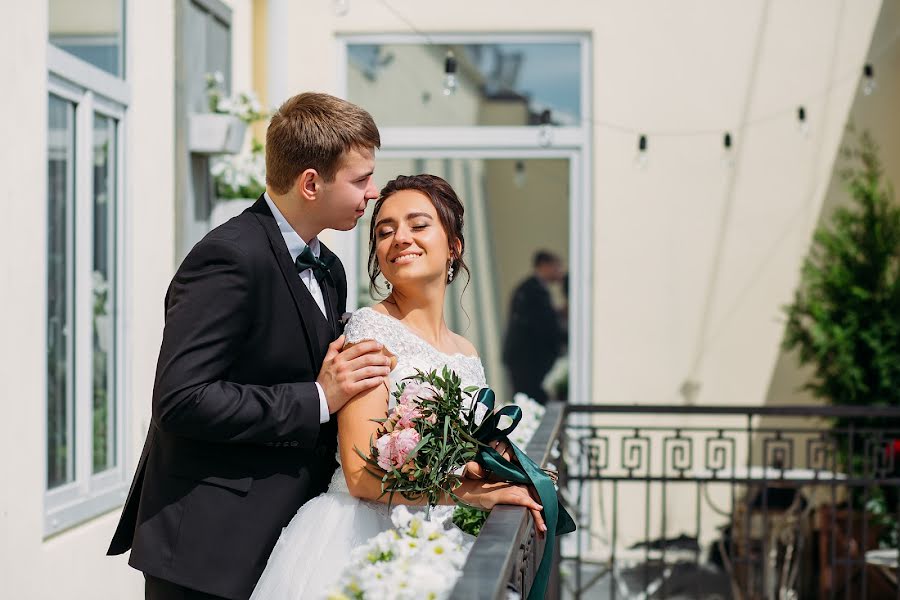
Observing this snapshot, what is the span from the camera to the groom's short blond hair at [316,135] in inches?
89.9

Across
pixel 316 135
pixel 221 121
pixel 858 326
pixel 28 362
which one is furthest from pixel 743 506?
pixel 316 135

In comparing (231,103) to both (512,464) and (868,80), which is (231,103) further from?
(512,464)

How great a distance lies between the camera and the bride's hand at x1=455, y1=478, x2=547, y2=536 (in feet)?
7.61

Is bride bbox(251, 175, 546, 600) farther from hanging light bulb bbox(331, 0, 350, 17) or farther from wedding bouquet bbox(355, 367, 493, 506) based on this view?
hanging light bulb bbox(331, 0, 350, 17)

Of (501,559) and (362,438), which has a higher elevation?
(362,438)

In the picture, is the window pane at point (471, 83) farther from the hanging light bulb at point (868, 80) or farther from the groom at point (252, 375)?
the groom at point (252, 375)

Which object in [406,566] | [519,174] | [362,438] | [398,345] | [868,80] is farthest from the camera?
[519,174]

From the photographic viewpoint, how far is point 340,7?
24.0ft

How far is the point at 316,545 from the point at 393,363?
1.24ft

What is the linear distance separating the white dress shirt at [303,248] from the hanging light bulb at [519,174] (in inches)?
200

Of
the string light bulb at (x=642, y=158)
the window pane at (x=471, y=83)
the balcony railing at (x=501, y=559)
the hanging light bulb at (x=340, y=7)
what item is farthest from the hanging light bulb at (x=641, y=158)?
the balcony railing at (x=501, y=559)

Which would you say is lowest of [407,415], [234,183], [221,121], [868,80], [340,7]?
[407,415]

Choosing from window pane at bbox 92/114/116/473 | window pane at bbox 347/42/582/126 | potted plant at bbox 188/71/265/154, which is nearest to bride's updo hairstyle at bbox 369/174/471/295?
window pane at bbox 92/114/116/473

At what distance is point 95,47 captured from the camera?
4.64m
